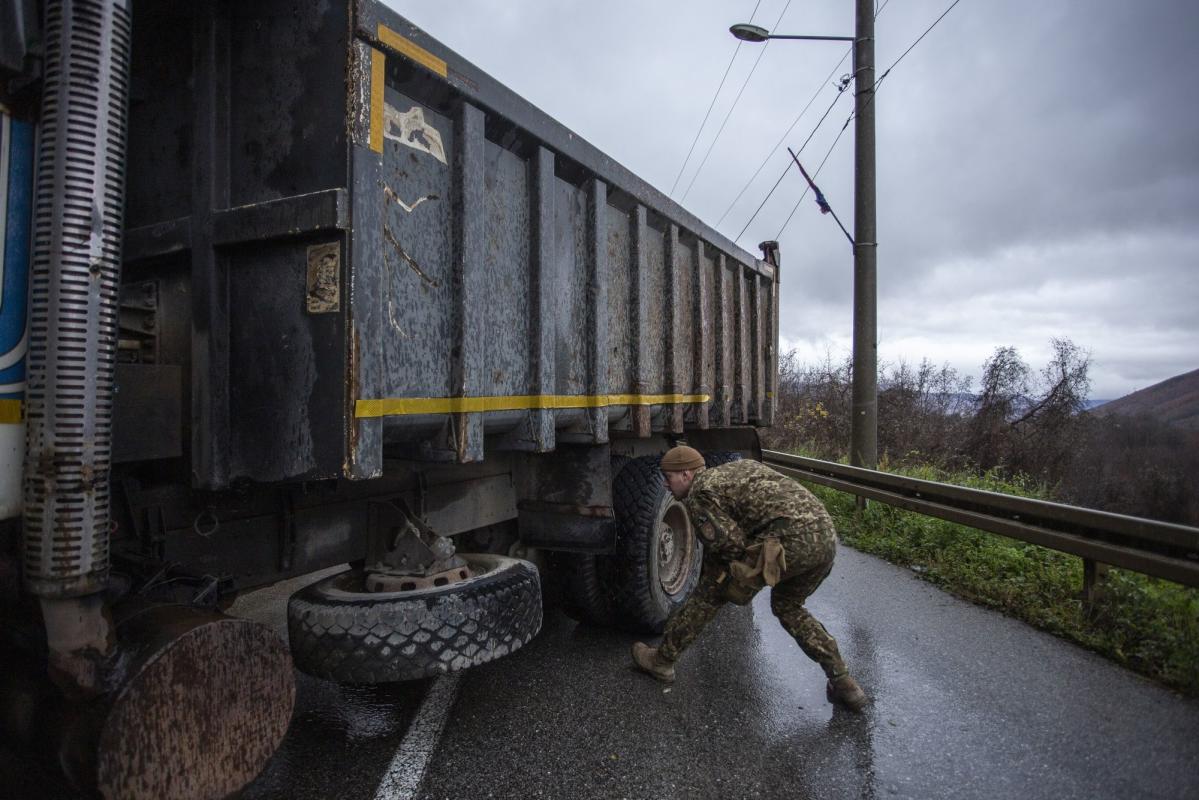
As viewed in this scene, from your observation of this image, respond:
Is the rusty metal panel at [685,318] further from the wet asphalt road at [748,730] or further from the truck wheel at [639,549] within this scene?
the wet asphalt road at [748,730]

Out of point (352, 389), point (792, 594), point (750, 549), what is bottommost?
point (792, 594)

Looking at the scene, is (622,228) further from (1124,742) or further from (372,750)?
(1124,742)

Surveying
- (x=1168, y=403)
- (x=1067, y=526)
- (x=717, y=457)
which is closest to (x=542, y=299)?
(x=717, y=457)

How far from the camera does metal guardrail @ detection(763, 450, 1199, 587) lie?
3332 mm

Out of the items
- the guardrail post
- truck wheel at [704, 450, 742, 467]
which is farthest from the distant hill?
truck wheel at [704, 450, 742, 467]

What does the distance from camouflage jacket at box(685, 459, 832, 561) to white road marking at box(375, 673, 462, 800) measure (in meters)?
1.45

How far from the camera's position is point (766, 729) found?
2.86 metres

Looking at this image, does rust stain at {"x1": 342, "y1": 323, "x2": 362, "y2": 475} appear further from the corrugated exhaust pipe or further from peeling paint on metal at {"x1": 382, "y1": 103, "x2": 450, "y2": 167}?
peeling paint on metal at {"x1": 382, "y1": 103, "x2": 450, "y2": 167}

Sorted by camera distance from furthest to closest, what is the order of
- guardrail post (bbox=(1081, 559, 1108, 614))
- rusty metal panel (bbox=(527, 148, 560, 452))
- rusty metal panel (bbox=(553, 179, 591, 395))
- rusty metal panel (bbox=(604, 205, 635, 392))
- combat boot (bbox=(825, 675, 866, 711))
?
guardrail post (bbox=(1081, 559, 1108, 614)), rusty metal panel (bbox=(604, 205, 635, 392)), combat boot (bbox=(825, 675, 866, 711)), rusty metal panel (bbox=(553, 179, 591, 395)), rusty metal panel (bbox=(527, 148, 560, 452))

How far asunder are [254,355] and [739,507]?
2344mm

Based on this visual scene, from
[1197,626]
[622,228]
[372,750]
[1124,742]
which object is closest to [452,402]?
[372,750]

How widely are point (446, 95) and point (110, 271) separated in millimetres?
1192

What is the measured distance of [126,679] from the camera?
57.1 inches

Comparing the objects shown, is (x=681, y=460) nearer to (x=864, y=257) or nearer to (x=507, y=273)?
(x=507, y=273)
